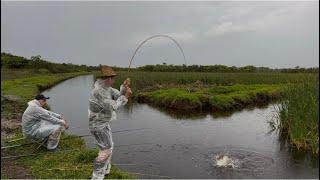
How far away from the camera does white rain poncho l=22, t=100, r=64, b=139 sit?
35.4ft

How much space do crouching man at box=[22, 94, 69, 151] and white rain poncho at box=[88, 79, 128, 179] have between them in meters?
3.08

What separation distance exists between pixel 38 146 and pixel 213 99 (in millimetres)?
13115

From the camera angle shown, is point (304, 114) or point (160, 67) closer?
point (304, 114)

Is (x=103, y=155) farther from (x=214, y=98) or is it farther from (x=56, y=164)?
(x=214, y=98)

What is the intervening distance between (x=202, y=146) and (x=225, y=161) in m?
2.03

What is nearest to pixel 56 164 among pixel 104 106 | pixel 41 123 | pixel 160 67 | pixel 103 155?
pixel 41 123

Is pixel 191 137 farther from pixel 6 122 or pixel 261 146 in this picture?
pixel 6 122

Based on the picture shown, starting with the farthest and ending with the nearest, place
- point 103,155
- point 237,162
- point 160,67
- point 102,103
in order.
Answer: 1. point 160,67
2. point 237,162
3. point 103,155
4. point 102,103

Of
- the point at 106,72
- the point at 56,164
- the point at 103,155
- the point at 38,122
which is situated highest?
the point at 106,72

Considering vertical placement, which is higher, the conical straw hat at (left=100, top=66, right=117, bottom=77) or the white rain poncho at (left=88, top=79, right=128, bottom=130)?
the conical straw hat at (left=100, top=66, right=117, bottom=77)

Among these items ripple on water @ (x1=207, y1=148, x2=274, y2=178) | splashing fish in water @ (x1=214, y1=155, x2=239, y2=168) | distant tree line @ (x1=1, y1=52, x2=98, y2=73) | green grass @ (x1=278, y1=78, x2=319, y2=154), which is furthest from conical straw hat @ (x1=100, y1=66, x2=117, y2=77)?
distant tree line @ (x1=1, y1=52, x2=98, y2=73)

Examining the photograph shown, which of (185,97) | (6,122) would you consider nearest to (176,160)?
(6,122)

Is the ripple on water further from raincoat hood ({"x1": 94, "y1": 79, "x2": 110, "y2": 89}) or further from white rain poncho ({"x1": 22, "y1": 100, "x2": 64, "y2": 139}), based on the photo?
raincoat hood ({"x1": 94, "y1": 79, "x2": 110, "y2": 89})

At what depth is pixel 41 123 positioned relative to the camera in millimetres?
11016
